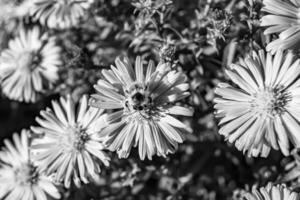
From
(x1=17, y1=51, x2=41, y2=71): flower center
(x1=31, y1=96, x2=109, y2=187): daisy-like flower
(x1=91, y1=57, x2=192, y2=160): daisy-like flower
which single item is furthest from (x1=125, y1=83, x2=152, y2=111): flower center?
(x1=17, y1=51, x2=41, y2=71): flower center

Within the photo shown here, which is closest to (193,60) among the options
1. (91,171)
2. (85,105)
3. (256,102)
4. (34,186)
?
(256,102)

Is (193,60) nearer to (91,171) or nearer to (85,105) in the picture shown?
(85,105)

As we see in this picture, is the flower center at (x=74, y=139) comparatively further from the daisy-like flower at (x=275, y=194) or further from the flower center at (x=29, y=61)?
the daisy-like flower at (x=275, y=194)

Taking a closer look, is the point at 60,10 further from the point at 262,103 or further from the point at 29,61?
the point at 262,103

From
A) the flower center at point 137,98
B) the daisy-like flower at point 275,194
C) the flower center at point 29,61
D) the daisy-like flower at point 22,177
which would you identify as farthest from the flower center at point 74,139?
the daisy-like flower at point 275,194

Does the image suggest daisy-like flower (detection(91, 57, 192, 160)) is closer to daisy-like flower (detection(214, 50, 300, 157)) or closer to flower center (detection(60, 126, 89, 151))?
daisy-like flower (detection(214, 50, 300, 157))

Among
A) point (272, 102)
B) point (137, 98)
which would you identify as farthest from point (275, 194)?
point (137, 98)
